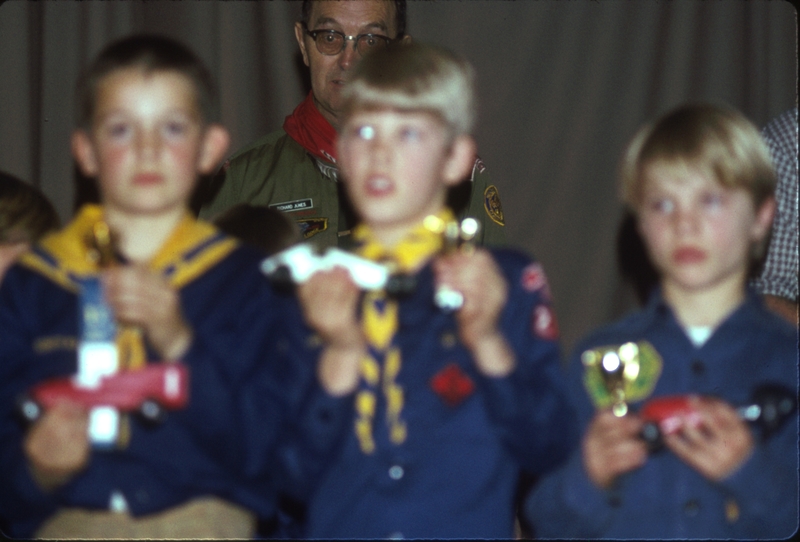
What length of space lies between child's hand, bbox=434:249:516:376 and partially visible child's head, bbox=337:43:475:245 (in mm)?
178

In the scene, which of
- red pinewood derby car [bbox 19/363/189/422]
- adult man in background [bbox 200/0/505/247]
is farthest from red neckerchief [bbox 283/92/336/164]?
red pinewood derby car [bbox 19/363/189/422]

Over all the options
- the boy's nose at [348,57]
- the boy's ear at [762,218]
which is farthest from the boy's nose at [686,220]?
the boy's nose at [348,57]

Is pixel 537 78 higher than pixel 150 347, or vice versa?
pixel 537 78

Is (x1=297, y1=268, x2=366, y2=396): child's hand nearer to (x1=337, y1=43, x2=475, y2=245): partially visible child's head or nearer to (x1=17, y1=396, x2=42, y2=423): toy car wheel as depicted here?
(x1=337, y1=43, x2=475, y2=245): partially visible child's head

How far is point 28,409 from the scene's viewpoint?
1.72 m

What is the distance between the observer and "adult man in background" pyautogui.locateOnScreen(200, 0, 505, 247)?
321 centimetres

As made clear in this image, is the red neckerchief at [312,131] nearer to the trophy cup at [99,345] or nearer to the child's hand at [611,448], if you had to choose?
the trophy cup at [99,345]

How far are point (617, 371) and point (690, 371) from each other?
168mm

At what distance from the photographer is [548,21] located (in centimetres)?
380

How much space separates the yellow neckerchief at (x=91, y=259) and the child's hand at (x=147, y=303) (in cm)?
12

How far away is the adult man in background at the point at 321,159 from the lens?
10.5ft

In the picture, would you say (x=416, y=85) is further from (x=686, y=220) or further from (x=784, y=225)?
(x=784, y=225)

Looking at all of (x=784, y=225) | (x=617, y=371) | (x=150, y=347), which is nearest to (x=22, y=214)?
(x=150, y=347)

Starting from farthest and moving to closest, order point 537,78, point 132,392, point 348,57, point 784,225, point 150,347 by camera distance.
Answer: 1. point 537,78
2. point 348,57
3. point 784,225
4. point 150,347
5. point 132,392
